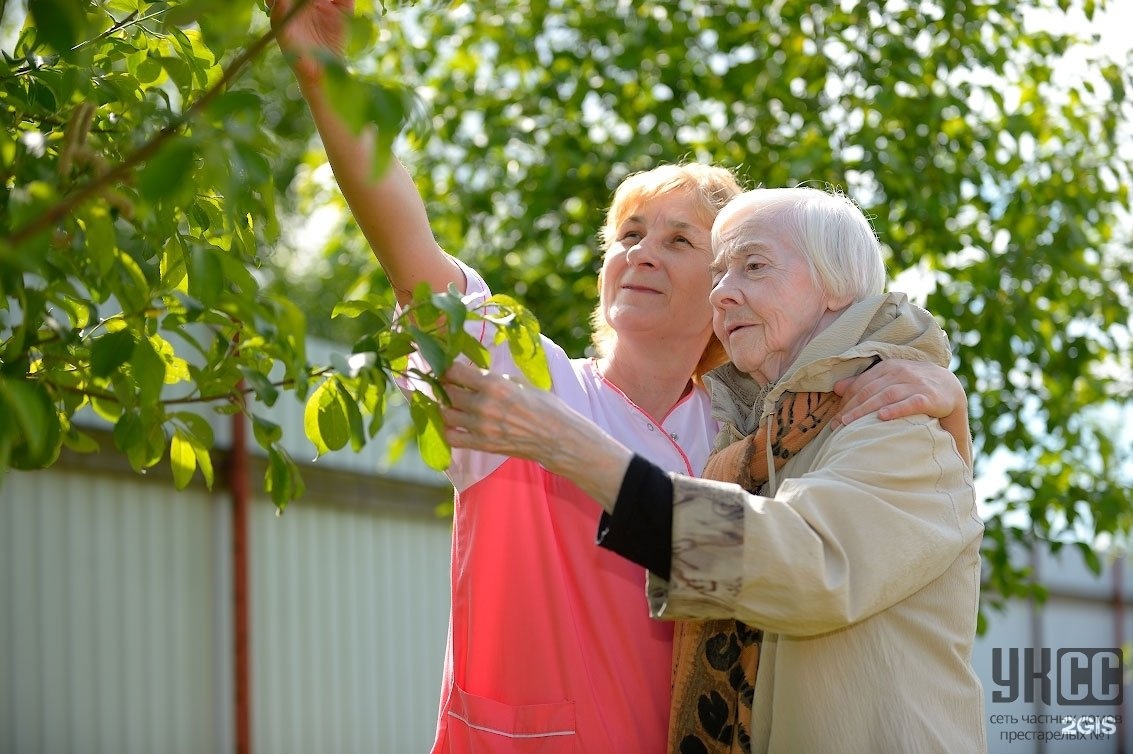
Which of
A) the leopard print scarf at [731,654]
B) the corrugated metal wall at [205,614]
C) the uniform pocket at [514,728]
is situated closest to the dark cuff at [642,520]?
the leopard print scarf at [731,654]

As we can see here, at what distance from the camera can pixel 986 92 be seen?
5.07m

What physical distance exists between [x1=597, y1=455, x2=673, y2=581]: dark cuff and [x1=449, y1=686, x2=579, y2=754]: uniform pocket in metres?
0.59

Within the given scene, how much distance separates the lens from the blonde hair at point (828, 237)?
219 centimetres

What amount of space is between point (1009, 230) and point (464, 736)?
359cm

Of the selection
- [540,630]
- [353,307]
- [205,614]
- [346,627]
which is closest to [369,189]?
[353,307]

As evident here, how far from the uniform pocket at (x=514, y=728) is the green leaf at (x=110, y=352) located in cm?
100

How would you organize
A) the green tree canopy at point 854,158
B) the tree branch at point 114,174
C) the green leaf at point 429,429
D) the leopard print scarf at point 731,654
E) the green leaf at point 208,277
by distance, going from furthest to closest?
the green tree canopy at point 854,158 < the leopard print scarf at point 731,654 < the green leaf at point 429,429 < the green leaf at point 208,277 < the tree branch at point 114,174

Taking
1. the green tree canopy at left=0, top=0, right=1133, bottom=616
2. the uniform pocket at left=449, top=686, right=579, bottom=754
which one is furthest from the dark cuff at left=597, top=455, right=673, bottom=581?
the green tree canopy at left=0, top=0, right=1133, bottom=616

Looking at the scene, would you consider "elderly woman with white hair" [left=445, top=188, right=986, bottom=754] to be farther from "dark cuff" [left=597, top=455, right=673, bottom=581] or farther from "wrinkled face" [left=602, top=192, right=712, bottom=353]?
"wrinkled face" [left=602, top=192, right=712, bottom=353]

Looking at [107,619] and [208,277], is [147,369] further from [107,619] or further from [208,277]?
[107,619]

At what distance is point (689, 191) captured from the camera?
2.77 meters

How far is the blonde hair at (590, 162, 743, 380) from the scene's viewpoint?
9.08ft

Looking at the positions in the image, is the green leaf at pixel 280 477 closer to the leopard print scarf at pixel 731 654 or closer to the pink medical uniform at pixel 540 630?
the pink medical uniform at pixel 540 630

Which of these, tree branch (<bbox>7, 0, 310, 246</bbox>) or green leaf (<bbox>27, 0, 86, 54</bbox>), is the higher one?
green leaf (<bbox>27, 0, 86, 54</bbox>)
